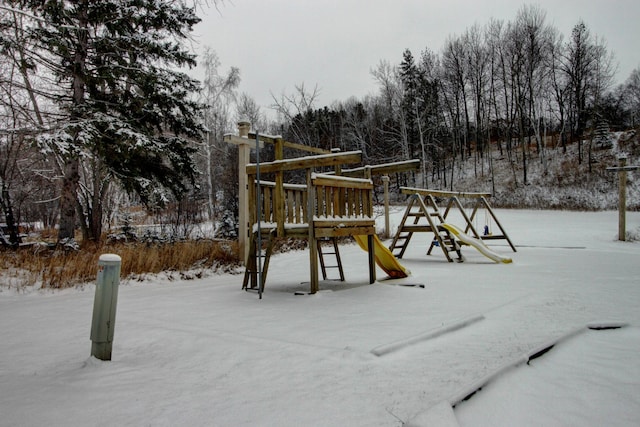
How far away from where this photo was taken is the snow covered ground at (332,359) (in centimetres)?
154

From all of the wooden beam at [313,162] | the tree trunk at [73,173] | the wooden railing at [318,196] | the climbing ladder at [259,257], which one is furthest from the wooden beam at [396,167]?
the tree trunk at [73,173]

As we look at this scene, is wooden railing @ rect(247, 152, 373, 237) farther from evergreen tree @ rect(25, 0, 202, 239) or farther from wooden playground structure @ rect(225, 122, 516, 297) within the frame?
evergreen tree @ rect(25, 0, 202, 239)

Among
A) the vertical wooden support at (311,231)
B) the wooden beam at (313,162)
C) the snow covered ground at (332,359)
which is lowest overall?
the snow covered ground at (332,359)

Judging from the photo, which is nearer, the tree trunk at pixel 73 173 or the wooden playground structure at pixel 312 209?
the wooden playground structure at pixel 312 209

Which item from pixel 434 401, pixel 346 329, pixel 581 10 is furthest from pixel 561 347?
pixel 581 10

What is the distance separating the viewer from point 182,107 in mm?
10008

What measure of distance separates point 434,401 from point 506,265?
216 inches

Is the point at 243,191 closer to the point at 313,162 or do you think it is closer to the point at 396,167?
the point at 396,167

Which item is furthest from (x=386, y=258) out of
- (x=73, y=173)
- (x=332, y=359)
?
(x=73, y=173)

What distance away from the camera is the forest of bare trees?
804 centimetres

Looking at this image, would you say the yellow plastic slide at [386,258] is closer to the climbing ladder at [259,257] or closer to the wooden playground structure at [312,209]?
the wooden playground structure at [312,209]

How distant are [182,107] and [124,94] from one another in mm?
1394

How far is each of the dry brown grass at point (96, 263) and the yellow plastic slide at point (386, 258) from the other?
105 inches

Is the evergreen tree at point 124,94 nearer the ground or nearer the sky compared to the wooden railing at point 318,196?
nearer the sky
